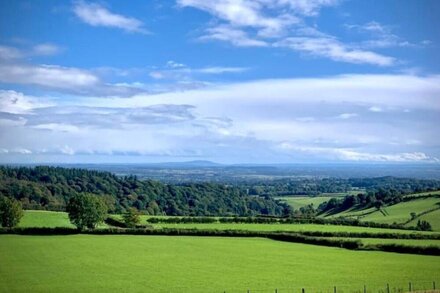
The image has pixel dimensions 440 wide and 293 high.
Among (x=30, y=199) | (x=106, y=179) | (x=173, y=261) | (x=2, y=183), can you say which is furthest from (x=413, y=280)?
(x=106, y=179)

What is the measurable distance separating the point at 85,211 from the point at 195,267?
4035 centimetres

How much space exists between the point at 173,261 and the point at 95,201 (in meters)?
36.9

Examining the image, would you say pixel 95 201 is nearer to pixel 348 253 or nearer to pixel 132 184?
pixel 348 253

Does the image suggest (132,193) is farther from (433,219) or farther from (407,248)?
(407,248)

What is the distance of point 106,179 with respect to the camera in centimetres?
17325

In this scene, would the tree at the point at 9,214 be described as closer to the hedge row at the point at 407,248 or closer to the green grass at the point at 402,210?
the hedge row at the point at 407,248

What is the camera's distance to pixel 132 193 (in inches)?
6294

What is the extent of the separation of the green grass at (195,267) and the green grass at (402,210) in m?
45.9

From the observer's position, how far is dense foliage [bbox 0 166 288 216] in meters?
143

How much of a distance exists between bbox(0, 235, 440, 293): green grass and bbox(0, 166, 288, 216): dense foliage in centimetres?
7038

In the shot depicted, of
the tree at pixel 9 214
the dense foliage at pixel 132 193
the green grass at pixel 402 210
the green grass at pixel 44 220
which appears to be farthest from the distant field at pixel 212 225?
the dense foliage at pixel 132 193

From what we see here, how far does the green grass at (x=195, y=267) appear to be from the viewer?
1650 inches

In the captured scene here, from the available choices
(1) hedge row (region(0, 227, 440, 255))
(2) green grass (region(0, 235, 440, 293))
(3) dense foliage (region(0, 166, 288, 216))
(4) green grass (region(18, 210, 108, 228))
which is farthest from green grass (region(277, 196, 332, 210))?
(2) green grass (region(0, 235, 440, 293))

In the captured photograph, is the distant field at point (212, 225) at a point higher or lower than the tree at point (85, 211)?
lower
